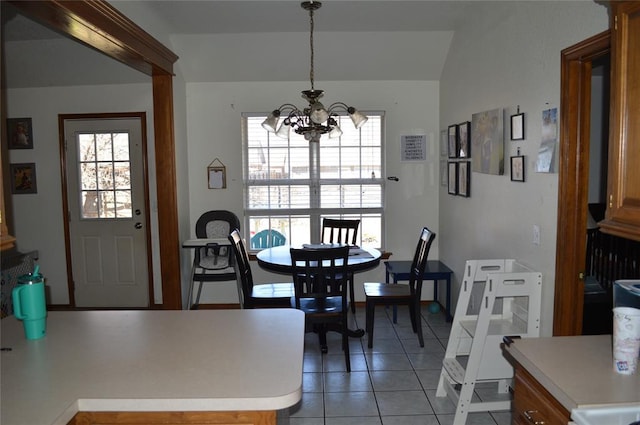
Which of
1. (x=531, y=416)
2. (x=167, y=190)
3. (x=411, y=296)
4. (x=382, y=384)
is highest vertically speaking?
(x=167, y=190)

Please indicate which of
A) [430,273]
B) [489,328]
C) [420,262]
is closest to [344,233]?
[430,273]

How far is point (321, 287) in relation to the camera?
12.5 feet

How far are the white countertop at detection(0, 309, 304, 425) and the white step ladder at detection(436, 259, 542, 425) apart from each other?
1.27 meters

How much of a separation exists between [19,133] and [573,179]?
5.06m

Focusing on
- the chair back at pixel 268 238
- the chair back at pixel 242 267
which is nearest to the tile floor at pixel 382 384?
the chair back at pixel 242 267

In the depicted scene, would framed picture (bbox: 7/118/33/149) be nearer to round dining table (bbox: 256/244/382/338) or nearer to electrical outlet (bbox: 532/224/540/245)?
round dining table (bbox: 256/244/382/338)

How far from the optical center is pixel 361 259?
402 cm

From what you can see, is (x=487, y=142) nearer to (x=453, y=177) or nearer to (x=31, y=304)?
(x=453, y=177)

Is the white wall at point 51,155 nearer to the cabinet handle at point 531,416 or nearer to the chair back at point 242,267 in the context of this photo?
the chair back at point 242,267

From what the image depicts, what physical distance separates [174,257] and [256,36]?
2118 mm

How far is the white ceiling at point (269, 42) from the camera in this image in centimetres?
391

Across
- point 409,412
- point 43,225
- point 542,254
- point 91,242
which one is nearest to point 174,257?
point 91,242

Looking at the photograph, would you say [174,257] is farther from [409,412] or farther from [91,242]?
[409,412]

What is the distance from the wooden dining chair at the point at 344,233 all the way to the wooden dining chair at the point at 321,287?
0.90 metres
